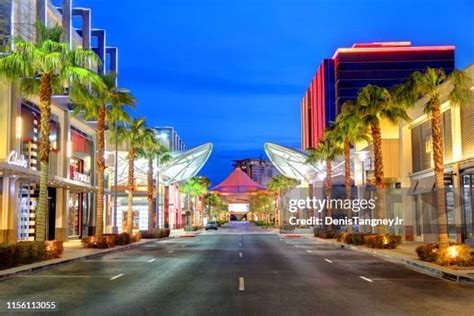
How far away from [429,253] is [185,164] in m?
72.9

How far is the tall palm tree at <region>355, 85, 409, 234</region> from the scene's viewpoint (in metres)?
32.6

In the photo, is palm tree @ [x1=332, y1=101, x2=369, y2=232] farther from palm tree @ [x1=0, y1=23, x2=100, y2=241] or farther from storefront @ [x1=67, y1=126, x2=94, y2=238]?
storefront @ [x1=67, y1=126, x2=94, y2=238]

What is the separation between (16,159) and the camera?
33.2 m

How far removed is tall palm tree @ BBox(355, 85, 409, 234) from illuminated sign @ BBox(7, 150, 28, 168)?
1962 cm

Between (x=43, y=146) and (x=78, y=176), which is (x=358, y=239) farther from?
(x=78, y=176)

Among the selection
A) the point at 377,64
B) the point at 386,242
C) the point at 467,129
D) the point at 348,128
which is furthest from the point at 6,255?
the point at 377,64

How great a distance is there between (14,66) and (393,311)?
18623 mm

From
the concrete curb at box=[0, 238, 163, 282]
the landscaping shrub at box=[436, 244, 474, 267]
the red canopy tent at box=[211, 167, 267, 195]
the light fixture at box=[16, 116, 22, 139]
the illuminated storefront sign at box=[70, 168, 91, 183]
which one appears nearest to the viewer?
the concrete curb at box=[0, 238, 163, 282]

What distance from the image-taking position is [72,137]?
47.7 m

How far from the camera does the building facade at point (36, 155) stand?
33.7 m

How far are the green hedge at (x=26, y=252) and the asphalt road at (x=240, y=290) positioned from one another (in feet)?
4.36

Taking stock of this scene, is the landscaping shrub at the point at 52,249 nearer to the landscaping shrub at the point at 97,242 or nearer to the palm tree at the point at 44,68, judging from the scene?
the palm tree at the point at 44,68

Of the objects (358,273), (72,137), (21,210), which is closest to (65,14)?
(72,137)

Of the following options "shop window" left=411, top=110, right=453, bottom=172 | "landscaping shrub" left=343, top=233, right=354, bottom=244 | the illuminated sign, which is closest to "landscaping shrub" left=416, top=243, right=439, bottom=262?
"shop window" left=411, top=110, right=453, bottom=172
